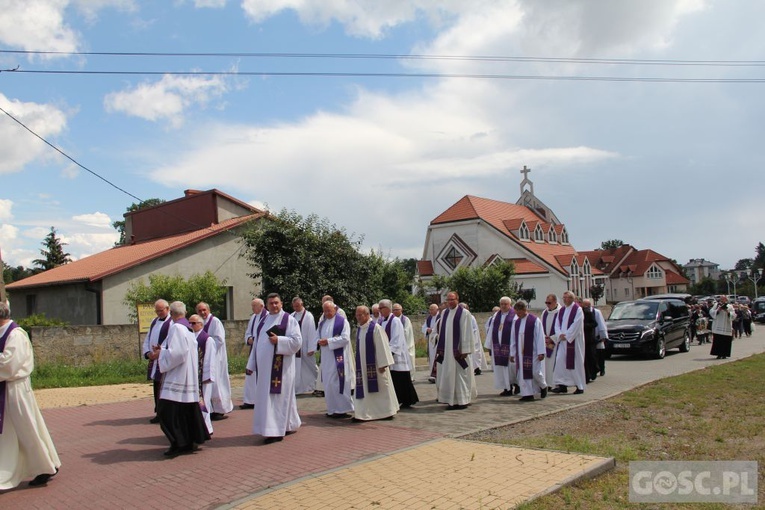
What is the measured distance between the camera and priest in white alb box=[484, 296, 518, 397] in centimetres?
1328

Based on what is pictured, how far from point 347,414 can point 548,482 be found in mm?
5289

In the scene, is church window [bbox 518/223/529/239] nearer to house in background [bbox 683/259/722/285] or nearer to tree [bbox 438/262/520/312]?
tree [bbox 438/262/520/312]

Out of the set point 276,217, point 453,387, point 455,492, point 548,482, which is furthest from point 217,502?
point 276,217

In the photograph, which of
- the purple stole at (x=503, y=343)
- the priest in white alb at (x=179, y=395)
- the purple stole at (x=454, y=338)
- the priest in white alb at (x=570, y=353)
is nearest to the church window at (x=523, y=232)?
the priest in white alb at (x=570, y=353)

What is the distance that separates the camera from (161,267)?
26625mm

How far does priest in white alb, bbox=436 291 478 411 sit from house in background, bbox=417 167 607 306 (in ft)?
143

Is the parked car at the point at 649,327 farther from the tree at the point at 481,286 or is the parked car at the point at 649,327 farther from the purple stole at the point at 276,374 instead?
the purple stole at the point at 276,374

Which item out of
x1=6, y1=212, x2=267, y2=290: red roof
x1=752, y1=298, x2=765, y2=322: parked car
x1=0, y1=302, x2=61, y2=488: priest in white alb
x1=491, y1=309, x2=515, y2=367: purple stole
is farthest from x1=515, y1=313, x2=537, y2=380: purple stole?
x1=752, y1=298, x2=765, y2=322: parked car

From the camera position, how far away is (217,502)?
6090 millimetres

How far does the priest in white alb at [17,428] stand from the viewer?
693 cm

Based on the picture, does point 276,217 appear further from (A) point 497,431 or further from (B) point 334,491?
(B) point 334,491

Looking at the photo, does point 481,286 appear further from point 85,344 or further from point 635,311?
point 85,344

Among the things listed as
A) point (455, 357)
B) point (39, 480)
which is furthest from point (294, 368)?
point (39, 480)

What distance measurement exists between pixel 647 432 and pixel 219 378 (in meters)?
6.67
